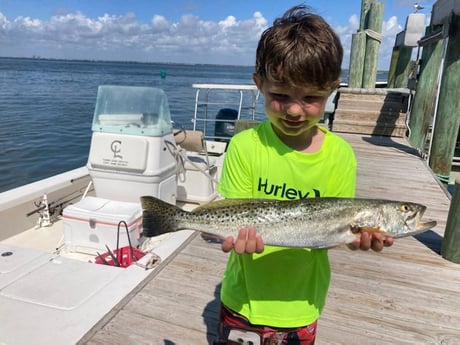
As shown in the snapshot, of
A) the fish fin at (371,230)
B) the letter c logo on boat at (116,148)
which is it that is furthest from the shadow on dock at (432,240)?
A: the letter c logo on boat at (116,148)

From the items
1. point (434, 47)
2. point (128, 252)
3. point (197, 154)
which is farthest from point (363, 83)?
point (128, 252)

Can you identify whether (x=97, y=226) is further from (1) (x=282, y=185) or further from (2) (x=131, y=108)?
(1) (x=282, y=185)

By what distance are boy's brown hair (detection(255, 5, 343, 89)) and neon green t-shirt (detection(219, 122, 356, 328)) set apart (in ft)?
0.99

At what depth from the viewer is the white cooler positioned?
458 cm

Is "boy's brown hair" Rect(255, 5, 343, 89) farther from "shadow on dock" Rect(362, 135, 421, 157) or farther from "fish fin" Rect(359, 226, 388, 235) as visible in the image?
"shadow on dock" Rect(362, 135, 421, 157)

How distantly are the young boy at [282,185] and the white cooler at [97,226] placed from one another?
3030 mm

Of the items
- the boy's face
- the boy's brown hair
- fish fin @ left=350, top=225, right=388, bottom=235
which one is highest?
the boy's brown hair

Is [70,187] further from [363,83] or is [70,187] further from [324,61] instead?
[363,83]

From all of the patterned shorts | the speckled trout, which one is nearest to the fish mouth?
the speckled trout

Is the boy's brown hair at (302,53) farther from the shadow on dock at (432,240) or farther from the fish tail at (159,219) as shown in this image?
the shadow on dock at (432,240)

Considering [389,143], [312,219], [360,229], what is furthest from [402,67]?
[312,219]

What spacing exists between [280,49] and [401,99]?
1043 cm

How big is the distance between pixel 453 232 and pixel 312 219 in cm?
312

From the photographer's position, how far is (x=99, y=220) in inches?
181
